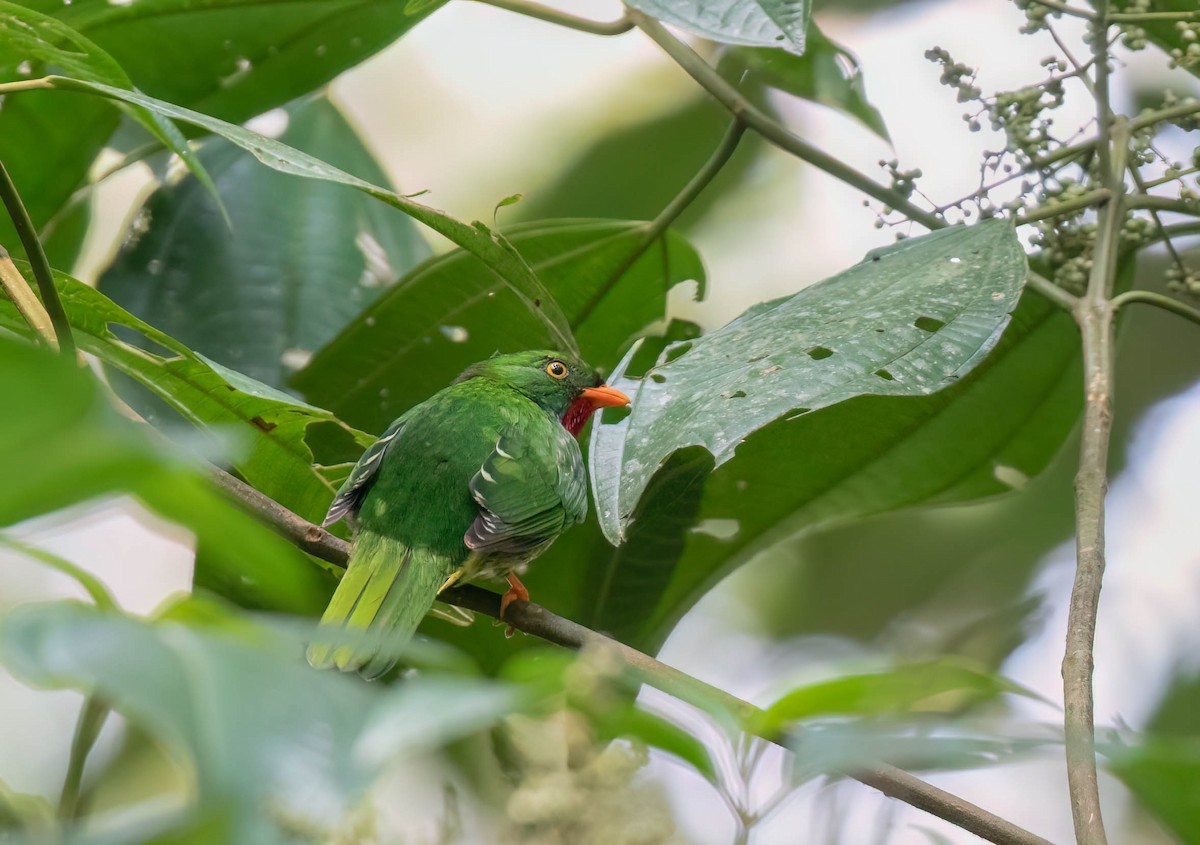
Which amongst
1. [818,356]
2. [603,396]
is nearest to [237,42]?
[603,396]

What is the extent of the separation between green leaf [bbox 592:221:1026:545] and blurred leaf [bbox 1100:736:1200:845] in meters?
0.64

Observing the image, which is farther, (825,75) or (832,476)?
(825,75)

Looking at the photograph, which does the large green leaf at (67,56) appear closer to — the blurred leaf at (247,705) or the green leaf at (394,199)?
the green leaf at (394,199)

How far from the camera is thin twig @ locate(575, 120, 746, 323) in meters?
2.04

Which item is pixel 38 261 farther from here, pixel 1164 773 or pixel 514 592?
pixel 1164 773

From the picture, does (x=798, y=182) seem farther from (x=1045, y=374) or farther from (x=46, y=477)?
(x=46, y=477)

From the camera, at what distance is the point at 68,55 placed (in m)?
1.43

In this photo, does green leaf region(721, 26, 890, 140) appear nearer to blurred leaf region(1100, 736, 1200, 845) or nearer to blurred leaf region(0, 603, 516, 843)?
blurred leaf region(1100, 736, 1200, 845)

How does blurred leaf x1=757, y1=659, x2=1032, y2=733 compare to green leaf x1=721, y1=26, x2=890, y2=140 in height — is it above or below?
below

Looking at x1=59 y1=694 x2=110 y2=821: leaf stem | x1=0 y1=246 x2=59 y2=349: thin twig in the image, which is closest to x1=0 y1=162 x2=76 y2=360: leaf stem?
x1=0 y1=246 x2=59 y2=349: thin twig

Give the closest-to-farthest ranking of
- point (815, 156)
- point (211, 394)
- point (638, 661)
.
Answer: point (638, 661), point (211, 394), point (815, 156)

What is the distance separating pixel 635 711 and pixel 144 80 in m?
2.14

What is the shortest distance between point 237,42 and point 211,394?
41.0 inches

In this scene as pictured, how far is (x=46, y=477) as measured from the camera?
0.42 metres
